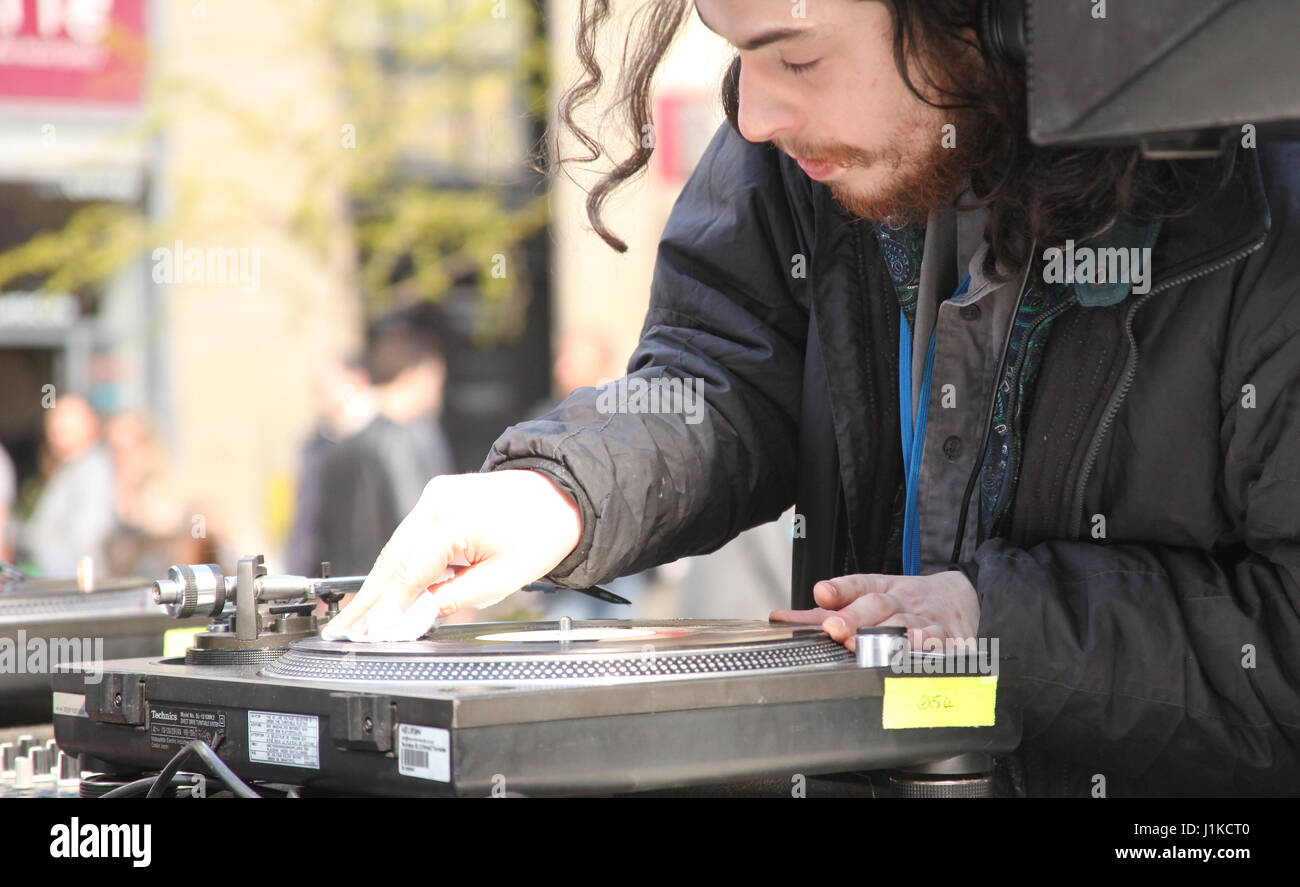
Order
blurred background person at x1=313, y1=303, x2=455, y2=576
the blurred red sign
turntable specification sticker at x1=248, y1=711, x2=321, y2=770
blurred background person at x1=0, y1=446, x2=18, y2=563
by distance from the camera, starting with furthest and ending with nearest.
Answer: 1. the blurred red sign
2. blurred background person at x1=0, y1=446, x2=18, y2=563
3. blurred background person at x1=313, y1=303, x2=455, y2=576
4. turntable specification sticker at x1=248, y1=711, x2=321, y2=770

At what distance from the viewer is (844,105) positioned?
1.59m

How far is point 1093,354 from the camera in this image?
1562 millimetres

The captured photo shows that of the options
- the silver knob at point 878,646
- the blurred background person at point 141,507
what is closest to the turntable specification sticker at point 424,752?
the silver knob at point 878,646

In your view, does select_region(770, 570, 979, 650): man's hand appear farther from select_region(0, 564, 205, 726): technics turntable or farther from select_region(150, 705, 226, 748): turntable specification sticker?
select_region(0, 564, 205, 726): technics turntable

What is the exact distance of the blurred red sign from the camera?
9094 mm

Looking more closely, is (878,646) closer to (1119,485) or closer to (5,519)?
(1119,485)

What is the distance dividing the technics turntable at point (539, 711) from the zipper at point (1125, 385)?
1.13ft

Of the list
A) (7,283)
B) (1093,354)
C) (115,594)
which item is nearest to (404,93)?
(7,283)

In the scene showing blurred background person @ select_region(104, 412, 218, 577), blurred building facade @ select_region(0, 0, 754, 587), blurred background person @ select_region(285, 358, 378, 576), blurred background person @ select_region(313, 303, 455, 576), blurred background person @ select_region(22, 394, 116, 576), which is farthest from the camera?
blurred building facade @ select_region(0, 0, 754, 587)

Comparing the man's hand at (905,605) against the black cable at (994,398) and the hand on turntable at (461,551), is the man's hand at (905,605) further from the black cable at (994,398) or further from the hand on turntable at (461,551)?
the hand on turntable at (461,551)

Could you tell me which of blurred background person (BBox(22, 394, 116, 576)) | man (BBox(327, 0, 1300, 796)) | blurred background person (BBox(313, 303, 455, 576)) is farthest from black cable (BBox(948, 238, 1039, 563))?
blurred background person (BBox(22, 394, 116, 576))

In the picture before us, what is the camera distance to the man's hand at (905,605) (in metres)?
1.42

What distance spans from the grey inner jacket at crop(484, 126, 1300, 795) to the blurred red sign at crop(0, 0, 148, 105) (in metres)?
8.43
